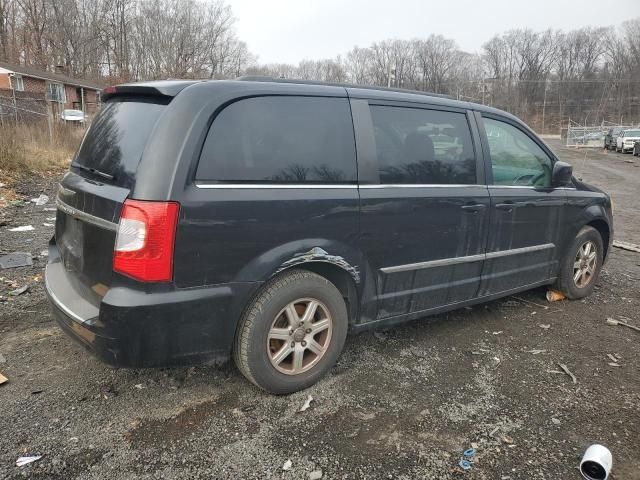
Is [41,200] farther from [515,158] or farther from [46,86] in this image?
[46,86]

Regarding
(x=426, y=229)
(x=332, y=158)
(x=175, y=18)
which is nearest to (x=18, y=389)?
(x=332, y=158)

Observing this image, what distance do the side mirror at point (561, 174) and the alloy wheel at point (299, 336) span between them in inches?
102

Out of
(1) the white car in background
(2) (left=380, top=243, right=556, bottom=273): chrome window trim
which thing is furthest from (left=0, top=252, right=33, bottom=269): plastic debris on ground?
(1) the white car in background

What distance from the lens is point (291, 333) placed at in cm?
294

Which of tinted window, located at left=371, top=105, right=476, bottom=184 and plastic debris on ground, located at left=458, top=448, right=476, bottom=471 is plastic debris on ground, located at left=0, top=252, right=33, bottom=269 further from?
plastic debris on ground, located at left=458, top=448, right=476, bottom=471

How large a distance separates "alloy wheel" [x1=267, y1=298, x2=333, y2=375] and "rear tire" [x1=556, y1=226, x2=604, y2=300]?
279 cm

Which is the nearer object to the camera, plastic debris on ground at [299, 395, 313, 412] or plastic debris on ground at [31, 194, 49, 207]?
plastic debris on ground at [299, 395, 313, 412]

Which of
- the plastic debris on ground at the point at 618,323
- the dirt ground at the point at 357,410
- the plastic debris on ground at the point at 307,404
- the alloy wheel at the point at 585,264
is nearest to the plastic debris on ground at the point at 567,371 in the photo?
the dirt ground at the point at 357,410

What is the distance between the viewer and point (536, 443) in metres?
2.66

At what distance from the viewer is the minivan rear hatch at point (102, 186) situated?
2588mm

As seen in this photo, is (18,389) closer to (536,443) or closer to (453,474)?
(453,474)

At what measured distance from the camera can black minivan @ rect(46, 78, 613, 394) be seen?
8.14 feet

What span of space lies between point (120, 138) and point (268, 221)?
3.29ft

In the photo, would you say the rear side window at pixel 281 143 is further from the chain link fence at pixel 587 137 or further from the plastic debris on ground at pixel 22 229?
the chain link fence at pixel 587 137
